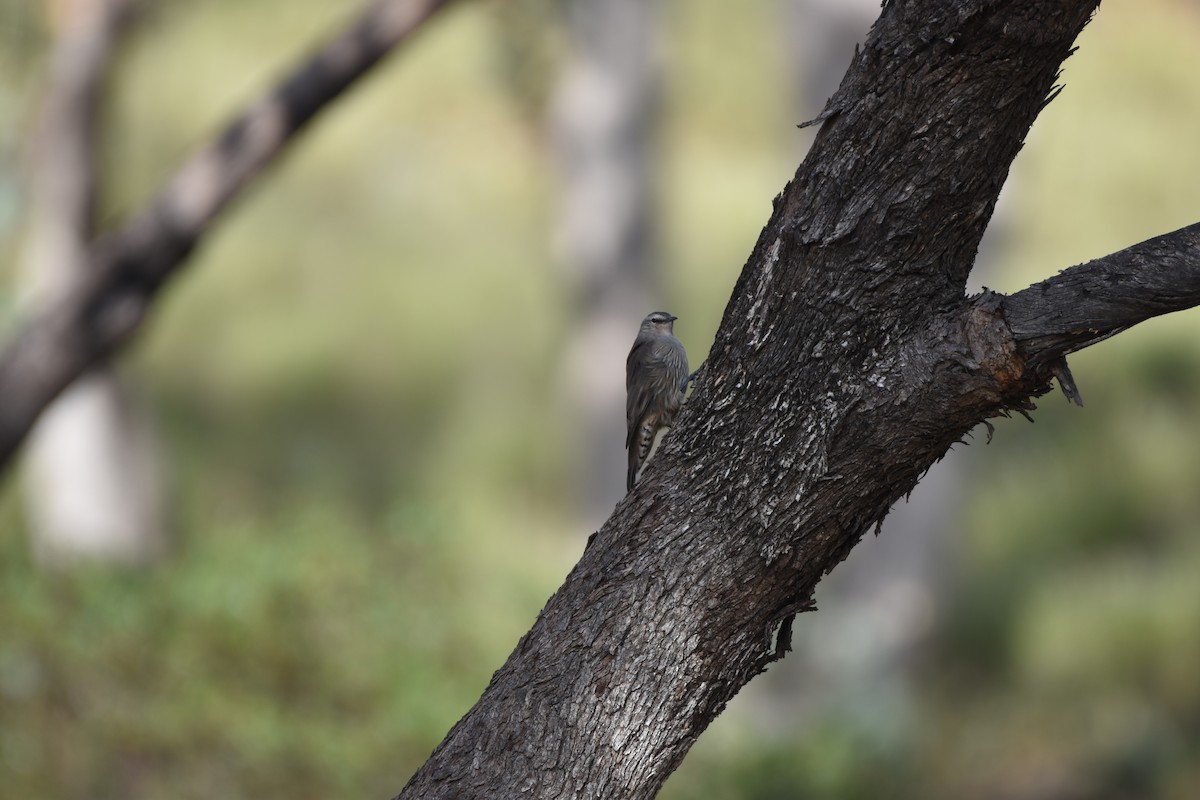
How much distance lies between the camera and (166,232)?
181 inches

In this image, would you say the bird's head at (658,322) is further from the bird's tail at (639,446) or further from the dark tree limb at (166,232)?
the dark tree limb at (166,232)

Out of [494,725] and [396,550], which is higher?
[396,550]

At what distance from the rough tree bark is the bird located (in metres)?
0.49

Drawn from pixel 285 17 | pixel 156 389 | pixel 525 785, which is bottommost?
pixel 525 785

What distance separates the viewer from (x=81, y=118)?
294 inches

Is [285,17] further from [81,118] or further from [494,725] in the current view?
[494,725]

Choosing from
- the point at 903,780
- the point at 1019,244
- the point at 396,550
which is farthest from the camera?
the point at 1019,244

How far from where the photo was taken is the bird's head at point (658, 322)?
9.59 ft

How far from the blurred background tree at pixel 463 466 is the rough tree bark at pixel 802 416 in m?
3.96

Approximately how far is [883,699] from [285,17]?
9325mm

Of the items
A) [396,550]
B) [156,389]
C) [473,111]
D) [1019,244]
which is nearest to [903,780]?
[396,550]

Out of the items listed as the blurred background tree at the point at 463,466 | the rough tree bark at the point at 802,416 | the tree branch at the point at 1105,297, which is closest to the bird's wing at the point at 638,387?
the rough tree bark at the point at 802,416

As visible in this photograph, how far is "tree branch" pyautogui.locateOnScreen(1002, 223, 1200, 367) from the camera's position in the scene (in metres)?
→ 1.81

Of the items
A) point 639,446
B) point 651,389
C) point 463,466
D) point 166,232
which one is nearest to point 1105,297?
point 651,389
